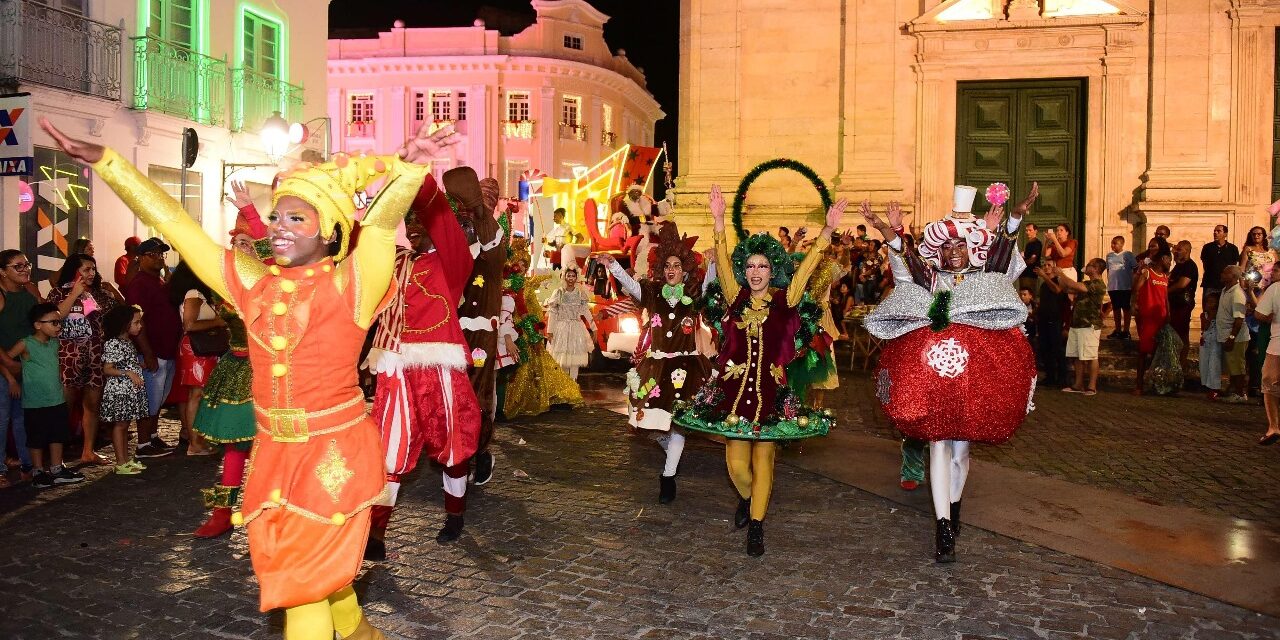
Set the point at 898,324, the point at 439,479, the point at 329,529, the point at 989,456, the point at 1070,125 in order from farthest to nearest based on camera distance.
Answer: the point at 1070,125 → the point at 989,456 → the point at 439,479 → the point at 898,324 → the point at 329,529

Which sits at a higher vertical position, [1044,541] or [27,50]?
[27,50]

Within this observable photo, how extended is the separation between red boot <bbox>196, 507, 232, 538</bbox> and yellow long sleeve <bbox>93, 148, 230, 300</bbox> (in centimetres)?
314

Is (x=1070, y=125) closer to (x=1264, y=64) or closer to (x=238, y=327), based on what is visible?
(x=1264, y=64)

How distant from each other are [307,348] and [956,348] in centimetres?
384

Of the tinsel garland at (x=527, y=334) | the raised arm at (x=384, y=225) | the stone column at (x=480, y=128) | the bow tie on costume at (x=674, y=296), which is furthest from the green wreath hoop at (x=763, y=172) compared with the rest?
the stone column at (x=480, y=128)

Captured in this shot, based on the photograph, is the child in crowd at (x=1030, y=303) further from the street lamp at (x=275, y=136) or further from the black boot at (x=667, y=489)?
the street lamp at (x=275, y=136)

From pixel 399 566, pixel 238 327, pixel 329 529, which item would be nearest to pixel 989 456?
pixel 399 566

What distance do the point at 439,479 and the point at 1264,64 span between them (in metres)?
17.6

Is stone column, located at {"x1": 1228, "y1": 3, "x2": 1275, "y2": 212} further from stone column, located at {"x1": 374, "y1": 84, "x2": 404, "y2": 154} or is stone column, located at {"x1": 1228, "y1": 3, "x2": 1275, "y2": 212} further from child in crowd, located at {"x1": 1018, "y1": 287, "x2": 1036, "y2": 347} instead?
stone column, located at {"x1": 374, "y1": 84, "x2": 404, "y2": 154}

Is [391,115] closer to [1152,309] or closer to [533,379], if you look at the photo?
[533,379]

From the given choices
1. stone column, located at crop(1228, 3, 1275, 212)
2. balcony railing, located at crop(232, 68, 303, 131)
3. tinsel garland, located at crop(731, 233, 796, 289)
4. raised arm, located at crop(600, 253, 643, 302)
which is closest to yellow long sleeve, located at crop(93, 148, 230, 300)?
tinsel garland, located at crop(731, 233, 796, 289)

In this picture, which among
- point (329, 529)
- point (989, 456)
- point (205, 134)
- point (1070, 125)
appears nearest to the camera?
point (329, 529)

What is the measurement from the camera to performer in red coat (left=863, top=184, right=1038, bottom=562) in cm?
613

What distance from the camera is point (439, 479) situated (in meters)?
8.45
